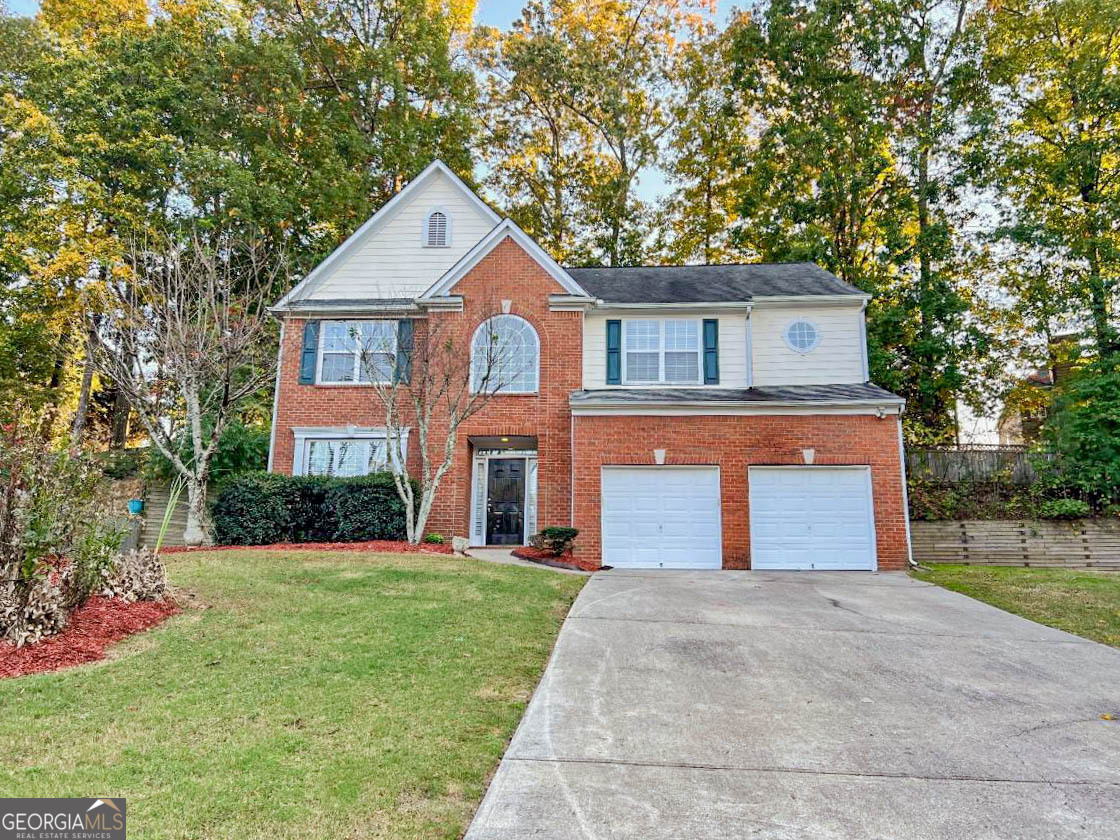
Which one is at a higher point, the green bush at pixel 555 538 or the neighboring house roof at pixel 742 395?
the neighboring house roof at pixel 742 395

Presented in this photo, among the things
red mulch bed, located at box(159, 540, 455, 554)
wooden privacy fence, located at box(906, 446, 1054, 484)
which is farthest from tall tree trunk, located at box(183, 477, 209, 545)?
wooden privacy fence, located at box(906, 446, 1054, 484)

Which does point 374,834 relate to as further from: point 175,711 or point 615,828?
point 175,711

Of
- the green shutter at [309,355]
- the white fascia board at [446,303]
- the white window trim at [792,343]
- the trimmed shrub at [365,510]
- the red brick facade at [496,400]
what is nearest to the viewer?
the trimmed shrub at [365,510]

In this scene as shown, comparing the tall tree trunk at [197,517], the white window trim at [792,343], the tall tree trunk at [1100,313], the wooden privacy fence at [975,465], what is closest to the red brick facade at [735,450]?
the white window trim at [792,343]

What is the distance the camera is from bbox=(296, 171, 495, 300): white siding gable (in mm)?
16047

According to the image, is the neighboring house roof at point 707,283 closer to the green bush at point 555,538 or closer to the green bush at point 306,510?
the green bush at point 555,538

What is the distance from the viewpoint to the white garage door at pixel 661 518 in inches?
509

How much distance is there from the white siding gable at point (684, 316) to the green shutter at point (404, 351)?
163 inches

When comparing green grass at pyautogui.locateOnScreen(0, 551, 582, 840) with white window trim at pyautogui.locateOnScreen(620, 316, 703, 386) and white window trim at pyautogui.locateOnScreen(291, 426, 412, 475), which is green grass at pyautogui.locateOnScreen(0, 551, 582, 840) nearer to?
white window trim at pyautogui.locateOnScreen(291, 426, 412, 475)

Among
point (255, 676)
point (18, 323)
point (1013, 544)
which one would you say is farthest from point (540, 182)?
point (255, 676)

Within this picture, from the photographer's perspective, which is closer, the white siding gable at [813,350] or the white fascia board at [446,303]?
the white fascia board at [446,303]

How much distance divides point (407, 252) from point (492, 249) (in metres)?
2.78

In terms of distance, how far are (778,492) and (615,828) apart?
11013 mm
